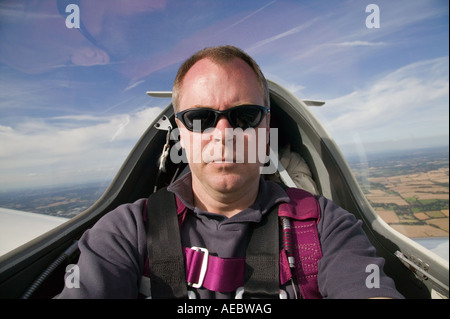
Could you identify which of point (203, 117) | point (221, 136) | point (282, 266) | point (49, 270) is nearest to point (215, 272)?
point (282, 266)

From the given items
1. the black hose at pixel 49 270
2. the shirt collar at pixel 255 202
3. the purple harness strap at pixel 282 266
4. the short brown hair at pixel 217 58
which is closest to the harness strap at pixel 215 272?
the purple harness strap at pixel 282 266

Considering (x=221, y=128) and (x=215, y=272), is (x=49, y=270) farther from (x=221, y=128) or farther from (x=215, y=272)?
(x=221, y=128)

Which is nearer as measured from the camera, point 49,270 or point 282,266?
point 282,266

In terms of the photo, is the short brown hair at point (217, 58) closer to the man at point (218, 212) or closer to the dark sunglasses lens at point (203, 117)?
the man at point (218, 212)
